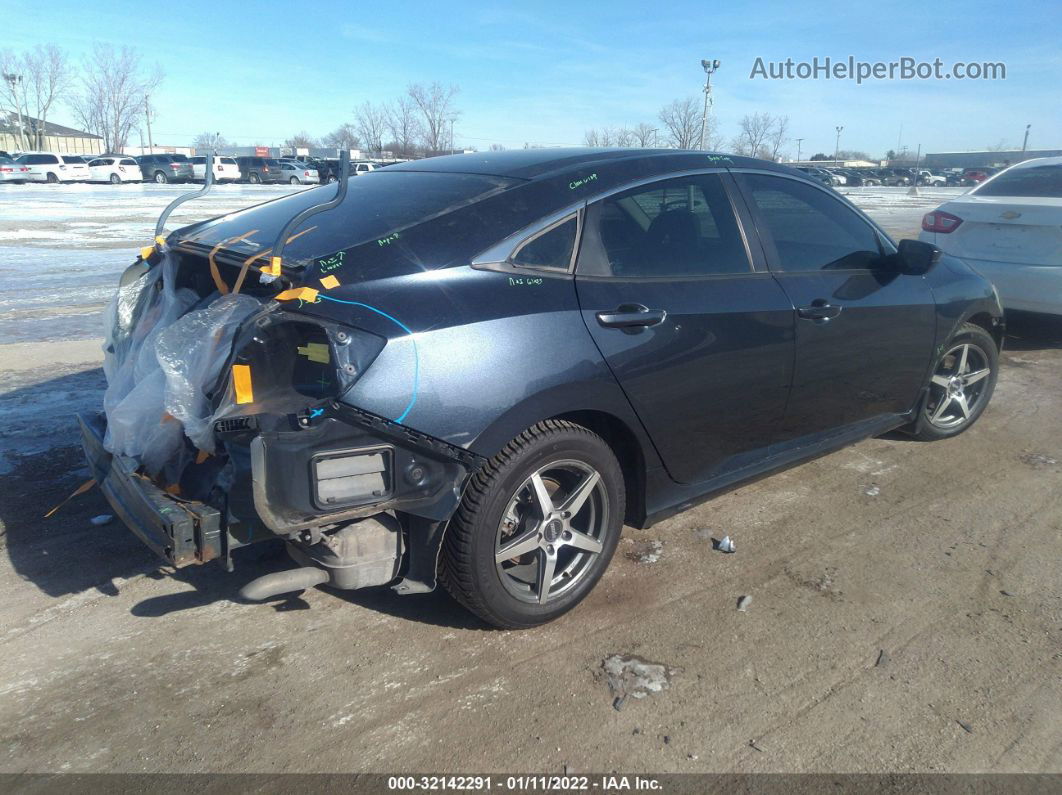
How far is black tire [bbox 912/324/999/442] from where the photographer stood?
195 inches

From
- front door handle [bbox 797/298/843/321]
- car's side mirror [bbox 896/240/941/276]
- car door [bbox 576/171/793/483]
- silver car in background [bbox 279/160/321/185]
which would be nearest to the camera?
car door [bbox 576/171/793/483]

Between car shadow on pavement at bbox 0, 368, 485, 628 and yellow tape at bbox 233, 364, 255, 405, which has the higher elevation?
yellow tape at bbox 233, 364, 255, 405

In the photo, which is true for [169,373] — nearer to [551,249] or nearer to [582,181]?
[551,249]

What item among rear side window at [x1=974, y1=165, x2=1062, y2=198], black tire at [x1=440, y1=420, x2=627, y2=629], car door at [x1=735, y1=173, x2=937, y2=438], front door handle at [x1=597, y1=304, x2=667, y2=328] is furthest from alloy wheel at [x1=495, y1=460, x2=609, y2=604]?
rear side window at [x1=974, y1=165, x2=1062, y2=198]

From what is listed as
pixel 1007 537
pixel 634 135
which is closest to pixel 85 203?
pixel 634 135

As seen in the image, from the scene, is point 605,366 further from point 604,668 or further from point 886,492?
point 886,492

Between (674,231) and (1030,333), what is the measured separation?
6786mm

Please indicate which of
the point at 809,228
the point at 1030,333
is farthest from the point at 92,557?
the point at 1030,333

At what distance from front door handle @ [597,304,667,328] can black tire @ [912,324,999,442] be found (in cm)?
246

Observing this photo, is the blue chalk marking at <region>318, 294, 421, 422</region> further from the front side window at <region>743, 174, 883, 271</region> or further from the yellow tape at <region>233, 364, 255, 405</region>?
the front side window at <region>743, 174, 883, 271</region>

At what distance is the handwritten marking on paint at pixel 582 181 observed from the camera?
126 inches

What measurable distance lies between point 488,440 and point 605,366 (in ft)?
1.90

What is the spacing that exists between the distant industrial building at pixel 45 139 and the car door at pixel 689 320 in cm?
8131

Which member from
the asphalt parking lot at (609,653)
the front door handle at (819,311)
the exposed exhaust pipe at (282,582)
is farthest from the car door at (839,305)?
the exposed exhaust pipe at (282,582)
